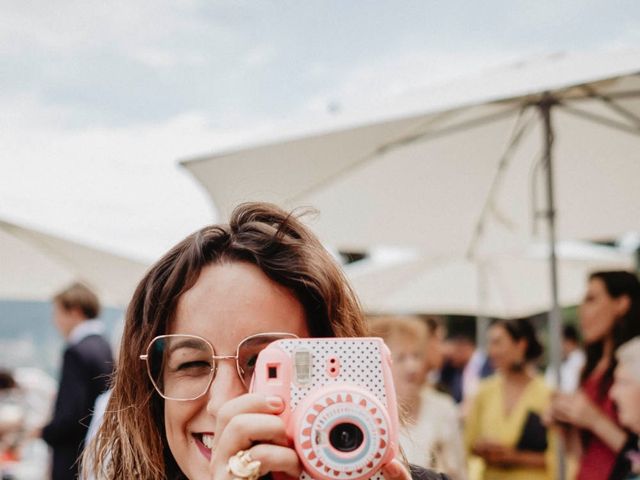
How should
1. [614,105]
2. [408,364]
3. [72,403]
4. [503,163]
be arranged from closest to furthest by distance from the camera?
[614,105]
[503,163]
[408,364]
[72,403]

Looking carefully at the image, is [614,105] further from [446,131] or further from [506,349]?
[506,349]

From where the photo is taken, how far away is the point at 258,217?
1547mm

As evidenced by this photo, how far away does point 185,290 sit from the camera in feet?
4.65

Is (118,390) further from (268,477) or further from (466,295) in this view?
(466,295)

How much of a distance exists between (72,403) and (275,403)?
13.5 feet

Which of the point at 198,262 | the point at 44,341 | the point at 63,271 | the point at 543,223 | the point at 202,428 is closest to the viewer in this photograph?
the point at 202,428

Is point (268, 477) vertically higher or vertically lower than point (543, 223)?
lower

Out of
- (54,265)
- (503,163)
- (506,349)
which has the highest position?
(503,163)

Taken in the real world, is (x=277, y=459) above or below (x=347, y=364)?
below

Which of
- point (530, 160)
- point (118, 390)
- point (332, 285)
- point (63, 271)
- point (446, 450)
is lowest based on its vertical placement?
point (446, 450)

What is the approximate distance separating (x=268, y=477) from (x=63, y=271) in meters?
5.66

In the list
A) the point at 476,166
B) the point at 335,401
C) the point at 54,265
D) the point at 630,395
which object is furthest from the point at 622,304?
the point at 54,265

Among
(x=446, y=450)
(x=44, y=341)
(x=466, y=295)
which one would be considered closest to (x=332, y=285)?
(x=446, y=450)

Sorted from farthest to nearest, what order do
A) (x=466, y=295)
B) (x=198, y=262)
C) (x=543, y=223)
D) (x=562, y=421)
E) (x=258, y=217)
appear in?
(x=466, y=295) < (x=543, y=223) < (x=562, y=421) < (x=258, y=217) < (x=198, y=262)
